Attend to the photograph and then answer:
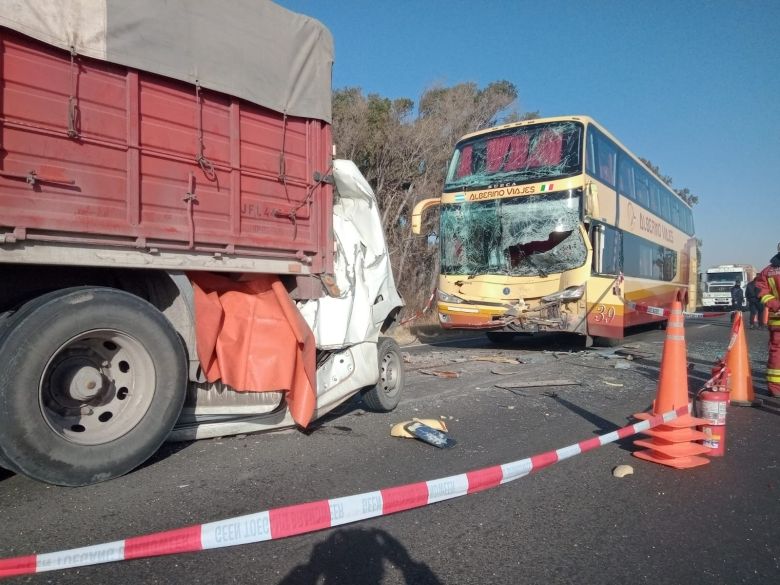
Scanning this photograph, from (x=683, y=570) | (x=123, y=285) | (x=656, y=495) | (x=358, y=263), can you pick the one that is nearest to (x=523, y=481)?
(x=656, y=495)

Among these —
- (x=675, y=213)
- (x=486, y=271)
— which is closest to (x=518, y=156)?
(x=486, y=271)

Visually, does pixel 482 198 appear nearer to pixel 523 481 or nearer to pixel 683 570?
pixel 523 481

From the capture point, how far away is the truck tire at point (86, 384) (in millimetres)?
3008

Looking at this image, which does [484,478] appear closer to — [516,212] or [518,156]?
[516,212]

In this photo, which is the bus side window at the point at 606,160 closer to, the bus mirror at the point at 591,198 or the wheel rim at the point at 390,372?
the bus mirror at the point at 591,198

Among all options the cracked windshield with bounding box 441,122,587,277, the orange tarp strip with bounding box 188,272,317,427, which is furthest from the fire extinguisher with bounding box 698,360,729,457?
the cracked windshield with bounding box 441,122,587,277

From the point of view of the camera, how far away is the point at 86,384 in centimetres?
340

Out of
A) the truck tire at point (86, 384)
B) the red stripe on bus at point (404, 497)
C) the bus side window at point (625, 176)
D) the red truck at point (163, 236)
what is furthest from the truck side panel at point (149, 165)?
the bus side window at point (625, 176)

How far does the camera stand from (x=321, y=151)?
4844mm

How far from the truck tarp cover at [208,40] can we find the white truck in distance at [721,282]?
105 ft

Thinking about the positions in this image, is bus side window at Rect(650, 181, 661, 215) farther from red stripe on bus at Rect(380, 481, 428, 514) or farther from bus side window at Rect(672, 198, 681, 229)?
red stripe on bus at Rect(380, 481, 428, 514)

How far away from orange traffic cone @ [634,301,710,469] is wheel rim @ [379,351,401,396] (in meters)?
2.30

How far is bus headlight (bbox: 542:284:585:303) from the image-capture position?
386 inches

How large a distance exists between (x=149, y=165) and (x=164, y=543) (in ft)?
7.88
